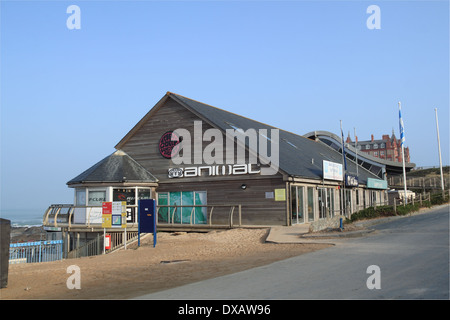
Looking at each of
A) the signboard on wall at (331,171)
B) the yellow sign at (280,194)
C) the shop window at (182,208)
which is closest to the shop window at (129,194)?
the shop window at (182,208)

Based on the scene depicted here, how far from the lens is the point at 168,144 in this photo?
25.6 m

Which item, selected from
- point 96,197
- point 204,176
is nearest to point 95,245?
point 96,197

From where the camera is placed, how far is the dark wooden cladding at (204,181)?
2203cm

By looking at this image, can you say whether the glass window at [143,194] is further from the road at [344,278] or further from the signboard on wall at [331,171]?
the road at [344,278]

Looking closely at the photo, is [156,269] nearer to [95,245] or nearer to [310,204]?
[95,245]

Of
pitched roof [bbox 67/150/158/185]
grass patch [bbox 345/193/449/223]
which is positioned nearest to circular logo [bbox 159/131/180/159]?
pitched roof [bbox 67/150/158/185]

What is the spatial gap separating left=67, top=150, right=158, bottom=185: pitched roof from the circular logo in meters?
1.65

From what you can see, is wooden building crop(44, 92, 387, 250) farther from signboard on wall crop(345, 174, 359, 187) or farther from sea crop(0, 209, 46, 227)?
sea crop(0, 209, 46, 227)

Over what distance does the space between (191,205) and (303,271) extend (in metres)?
13.8

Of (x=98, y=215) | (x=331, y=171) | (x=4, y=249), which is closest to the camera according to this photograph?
(x=4, y=249)

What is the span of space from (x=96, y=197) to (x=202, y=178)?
6085 millimetres

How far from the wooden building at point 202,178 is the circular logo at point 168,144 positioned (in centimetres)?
6
